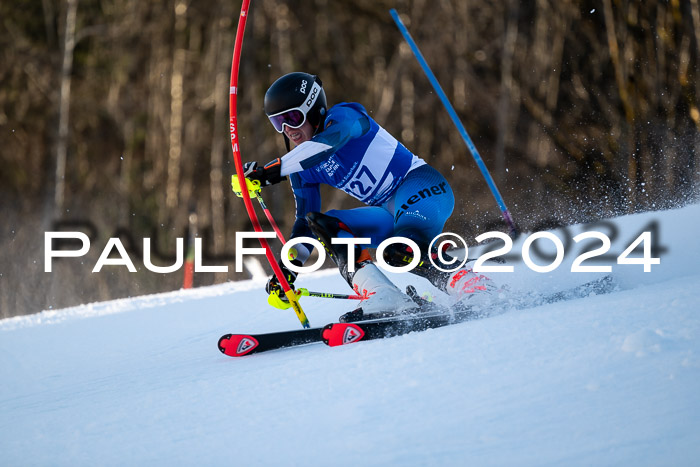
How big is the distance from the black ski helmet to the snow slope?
1.07 meters

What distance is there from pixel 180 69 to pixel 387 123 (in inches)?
167

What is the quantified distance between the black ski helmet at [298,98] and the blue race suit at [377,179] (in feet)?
0.29

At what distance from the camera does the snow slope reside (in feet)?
5.70

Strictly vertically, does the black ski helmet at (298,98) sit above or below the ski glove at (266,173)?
above

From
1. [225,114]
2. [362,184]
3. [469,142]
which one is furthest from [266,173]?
[225,114]

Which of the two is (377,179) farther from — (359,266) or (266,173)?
(266,173)

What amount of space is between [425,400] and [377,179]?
174 centimetres

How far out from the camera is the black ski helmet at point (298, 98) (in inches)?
137

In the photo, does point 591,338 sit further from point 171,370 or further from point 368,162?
point 171,370

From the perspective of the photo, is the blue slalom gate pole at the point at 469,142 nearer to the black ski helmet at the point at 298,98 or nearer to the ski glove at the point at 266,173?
the black ski helmet at the point at 298,98

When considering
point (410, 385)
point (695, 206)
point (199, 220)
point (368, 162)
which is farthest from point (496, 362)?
point (199, 220)

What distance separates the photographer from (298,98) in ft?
11.4

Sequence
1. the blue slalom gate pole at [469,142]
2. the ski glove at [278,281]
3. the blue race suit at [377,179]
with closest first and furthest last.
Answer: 1. the blue race suit at [377,179]
2. the ski glove at [278,281]
3. the blue slalom gate pole at [469,142]

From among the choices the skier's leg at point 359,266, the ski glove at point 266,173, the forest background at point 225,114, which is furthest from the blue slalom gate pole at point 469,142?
the forest background at point 225,114
